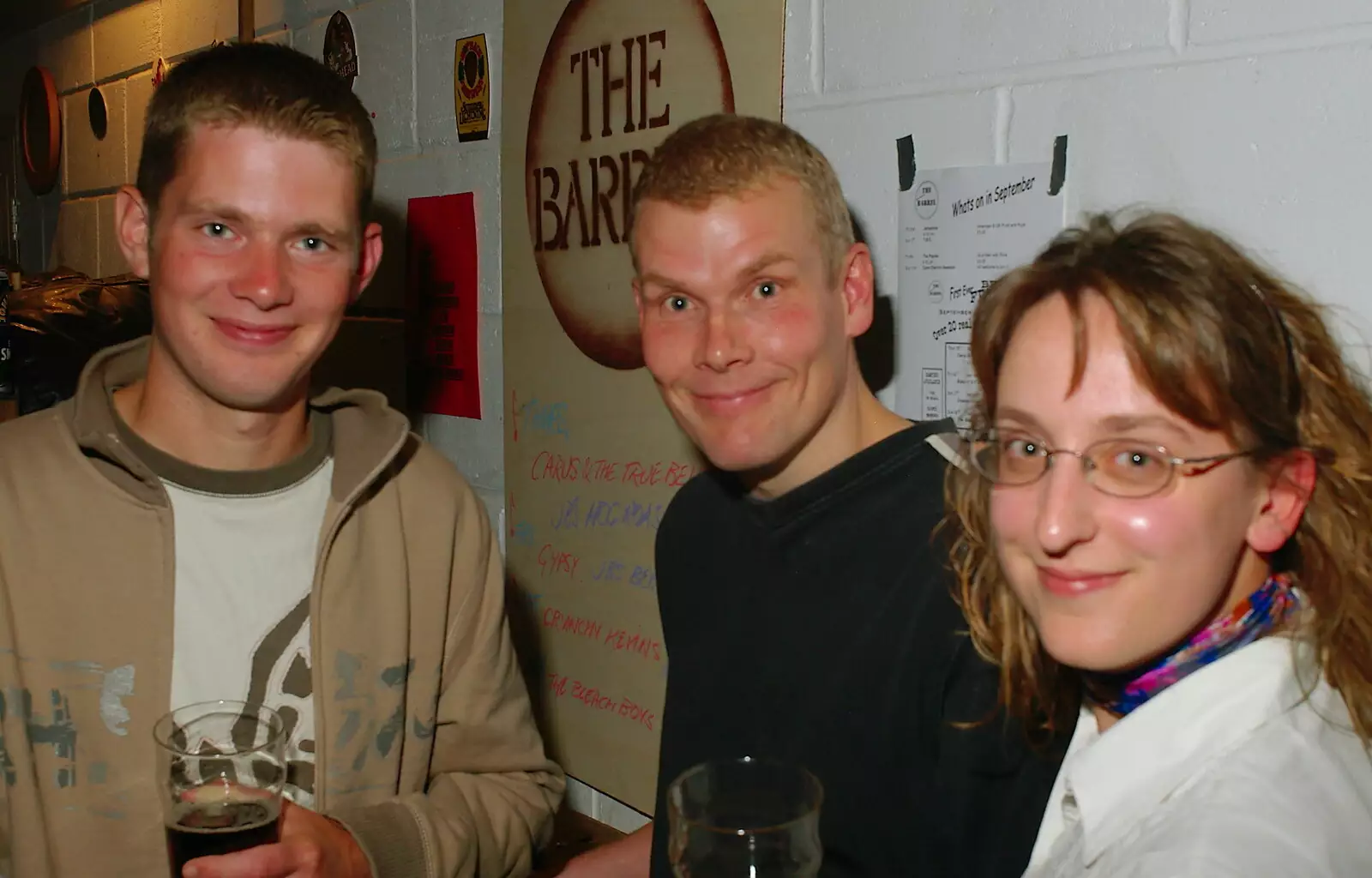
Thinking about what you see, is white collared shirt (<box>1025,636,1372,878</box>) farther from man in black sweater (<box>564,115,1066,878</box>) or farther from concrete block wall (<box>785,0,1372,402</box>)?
concrete block wall (<box>785,0,1372,402</box>)

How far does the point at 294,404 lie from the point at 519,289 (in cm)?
63

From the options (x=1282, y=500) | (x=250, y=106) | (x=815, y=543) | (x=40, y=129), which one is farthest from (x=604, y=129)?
(x=40, y=129)

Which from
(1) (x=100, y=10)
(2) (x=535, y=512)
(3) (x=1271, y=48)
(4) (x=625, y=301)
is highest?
(1) (x=100, y=10)

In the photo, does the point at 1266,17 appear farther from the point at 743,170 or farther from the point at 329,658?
the point at 329,658

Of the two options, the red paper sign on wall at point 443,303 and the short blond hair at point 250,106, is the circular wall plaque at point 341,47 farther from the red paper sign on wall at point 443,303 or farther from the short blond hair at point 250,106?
the short blond hair at point 250,106

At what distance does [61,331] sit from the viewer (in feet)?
6.65

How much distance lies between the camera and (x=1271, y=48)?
1.01 meters

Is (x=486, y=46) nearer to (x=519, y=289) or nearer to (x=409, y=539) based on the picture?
(x=519, y=289)

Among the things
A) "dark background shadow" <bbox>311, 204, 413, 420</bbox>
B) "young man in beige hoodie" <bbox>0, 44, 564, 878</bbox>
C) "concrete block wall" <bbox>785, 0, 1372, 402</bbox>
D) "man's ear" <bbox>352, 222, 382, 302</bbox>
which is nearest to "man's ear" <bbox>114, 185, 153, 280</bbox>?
"young man in beige hoodie" <bbox>0, 44, 564, 878</bbox>

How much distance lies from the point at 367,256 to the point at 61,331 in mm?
1001

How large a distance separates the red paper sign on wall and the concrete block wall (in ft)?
2.79

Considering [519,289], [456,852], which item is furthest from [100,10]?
[456,852]

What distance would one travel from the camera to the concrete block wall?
0.98m

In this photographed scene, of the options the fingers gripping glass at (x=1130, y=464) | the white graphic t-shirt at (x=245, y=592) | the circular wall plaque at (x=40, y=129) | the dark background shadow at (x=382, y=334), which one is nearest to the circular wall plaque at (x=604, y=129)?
the dark background shadow at (x=382, y=334)
